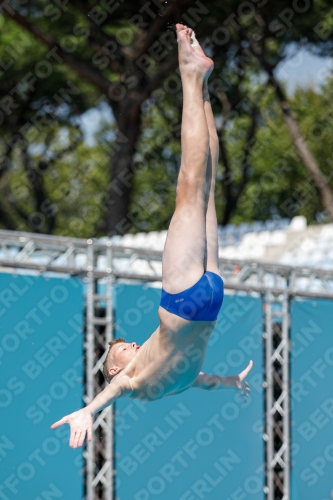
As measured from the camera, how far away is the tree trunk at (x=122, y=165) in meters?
17.0

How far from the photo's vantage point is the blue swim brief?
4.47m

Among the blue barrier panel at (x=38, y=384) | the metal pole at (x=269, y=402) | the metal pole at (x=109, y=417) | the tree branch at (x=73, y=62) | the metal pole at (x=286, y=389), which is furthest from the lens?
the tree branch at (x=73, y=62)

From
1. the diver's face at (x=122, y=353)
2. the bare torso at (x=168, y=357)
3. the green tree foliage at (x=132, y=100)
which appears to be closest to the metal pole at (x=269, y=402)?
the diver's face at (x=122, y=353)

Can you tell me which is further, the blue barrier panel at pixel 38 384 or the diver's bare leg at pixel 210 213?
the blue barrier panel at pixel 38 384

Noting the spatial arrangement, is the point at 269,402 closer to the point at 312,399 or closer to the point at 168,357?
the point at 312,399

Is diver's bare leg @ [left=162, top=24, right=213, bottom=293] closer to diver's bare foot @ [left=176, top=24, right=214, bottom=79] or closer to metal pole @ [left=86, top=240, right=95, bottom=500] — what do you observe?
diver's bare foot @ [left=176, top=24, right=214, bottom=79]

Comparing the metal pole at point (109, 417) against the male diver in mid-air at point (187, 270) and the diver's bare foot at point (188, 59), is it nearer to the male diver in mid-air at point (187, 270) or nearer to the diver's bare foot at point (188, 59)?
the male diver in mid-air at point (187, 270)

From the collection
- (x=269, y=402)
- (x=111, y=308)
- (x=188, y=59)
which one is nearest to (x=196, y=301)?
(x=188, y=59)

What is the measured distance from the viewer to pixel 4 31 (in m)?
20.5

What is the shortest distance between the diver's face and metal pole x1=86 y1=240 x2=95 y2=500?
1.94 meters

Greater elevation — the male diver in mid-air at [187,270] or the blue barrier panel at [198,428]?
the male diver in mid-air at [187,270]

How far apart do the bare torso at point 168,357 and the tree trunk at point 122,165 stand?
12.2m

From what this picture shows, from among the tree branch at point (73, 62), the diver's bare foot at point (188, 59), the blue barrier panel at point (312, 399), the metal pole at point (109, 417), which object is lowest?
A: the blue barrier panel at point (312, 399)

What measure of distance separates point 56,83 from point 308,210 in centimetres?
1016
